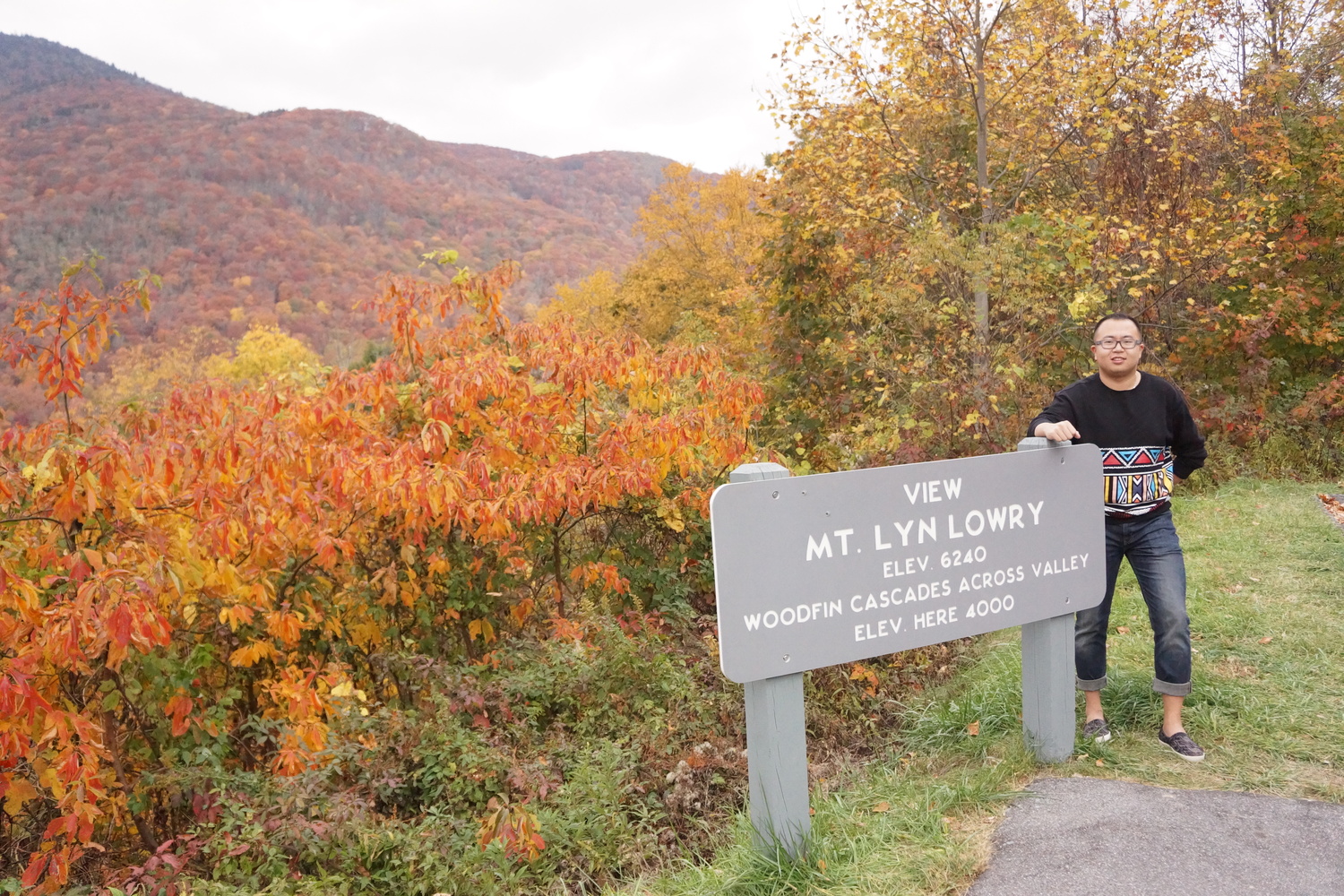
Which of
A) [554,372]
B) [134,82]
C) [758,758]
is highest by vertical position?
[134,82]

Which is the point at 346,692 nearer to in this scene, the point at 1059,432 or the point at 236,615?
the point at 236,615

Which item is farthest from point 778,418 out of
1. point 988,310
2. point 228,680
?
point 228,680

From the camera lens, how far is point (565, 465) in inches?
218

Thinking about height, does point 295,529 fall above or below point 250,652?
above

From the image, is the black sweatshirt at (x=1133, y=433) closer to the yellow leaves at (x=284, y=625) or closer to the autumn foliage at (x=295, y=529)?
the autumn foliage at (x=295, y=529)

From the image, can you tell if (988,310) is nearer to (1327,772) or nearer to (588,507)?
(588,507)

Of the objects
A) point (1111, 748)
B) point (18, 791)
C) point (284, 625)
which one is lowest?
point (18, 791)

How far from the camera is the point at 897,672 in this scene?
5711 millimetres

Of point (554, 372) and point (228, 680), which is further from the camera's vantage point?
point (554, 372)

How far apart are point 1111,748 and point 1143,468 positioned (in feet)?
3.42

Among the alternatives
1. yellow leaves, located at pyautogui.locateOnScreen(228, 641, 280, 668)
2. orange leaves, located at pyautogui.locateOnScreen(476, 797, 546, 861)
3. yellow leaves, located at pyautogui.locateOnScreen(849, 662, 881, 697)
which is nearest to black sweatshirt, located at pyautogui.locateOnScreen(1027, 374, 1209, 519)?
yellow leaves, located at pyautogui.locateOnScreen(849, 662, 881, 697)

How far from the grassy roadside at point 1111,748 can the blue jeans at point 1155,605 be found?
0.93 feet

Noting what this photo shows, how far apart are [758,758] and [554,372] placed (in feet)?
12.0

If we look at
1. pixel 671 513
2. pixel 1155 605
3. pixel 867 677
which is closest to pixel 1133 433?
pixel 1155 605
